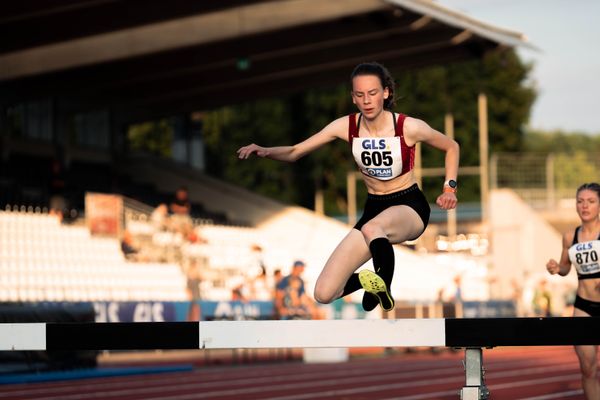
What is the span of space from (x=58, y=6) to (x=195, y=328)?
20.4 meters

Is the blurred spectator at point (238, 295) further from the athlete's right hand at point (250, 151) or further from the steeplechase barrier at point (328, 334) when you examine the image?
the steeplechase barrier at point (328, 334)

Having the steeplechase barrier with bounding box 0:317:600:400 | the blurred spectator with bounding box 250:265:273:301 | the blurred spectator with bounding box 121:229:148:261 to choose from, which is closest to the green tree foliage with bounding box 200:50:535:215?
the blurred spectator with bounding box 250:265:273:301

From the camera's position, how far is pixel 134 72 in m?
33.4

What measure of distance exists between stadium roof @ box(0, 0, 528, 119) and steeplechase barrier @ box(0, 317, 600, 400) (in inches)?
764

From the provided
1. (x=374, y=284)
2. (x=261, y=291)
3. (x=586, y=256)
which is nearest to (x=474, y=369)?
(x=374, y=284)

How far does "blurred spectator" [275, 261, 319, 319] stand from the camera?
19281 millimetres

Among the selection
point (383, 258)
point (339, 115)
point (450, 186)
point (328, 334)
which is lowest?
point (328, 334)

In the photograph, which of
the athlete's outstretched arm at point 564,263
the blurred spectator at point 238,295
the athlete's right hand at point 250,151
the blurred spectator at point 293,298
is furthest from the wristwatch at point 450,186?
the blurred spectator at point 238,295

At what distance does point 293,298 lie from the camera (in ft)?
63.9

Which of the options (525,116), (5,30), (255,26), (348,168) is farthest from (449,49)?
(525,116)

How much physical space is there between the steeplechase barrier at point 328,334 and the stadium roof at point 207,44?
19.4m

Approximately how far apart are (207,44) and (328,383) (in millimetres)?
16952

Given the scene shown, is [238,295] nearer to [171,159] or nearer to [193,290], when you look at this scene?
[193,290]

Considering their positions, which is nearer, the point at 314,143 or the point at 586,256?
the point at 314,143
